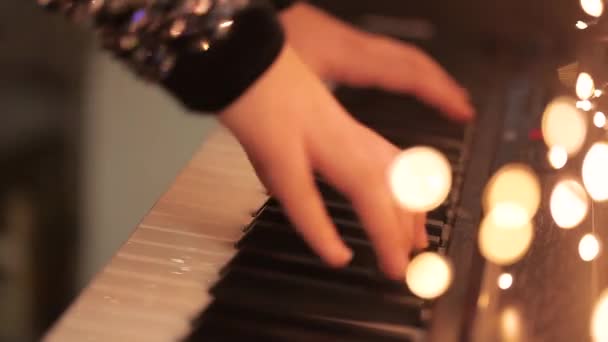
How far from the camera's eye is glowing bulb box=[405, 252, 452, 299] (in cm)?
61

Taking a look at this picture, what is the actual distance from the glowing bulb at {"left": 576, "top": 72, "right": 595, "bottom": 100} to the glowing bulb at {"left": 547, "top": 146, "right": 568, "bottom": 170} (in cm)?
11

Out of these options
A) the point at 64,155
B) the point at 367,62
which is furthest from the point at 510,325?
the point at 64,155

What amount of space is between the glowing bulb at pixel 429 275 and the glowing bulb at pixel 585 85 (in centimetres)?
16

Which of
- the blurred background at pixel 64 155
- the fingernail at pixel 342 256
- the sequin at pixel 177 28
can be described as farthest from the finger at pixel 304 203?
the blurred background at pixel 64 155

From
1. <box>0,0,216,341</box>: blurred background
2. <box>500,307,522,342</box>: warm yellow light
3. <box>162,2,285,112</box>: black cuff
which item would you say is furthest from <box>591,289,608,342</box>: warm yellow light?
<box>0,0,216,341</box>: blurred background

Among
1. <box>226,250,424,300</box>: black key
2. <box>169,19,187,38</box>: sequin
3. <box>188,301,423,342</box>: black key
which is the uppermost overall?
<box>169,19,187,38</box>: sequin

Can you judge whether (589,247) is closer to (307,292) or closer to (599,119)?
(599,119)

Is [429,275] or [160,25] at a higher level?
[160,25]

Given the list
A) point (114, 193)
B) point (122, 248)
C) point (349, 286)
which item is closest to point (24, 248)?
point (114, 193)

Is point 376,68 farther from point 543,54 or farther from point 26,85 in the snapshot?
point 26,85

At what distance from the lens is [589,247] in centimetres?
63

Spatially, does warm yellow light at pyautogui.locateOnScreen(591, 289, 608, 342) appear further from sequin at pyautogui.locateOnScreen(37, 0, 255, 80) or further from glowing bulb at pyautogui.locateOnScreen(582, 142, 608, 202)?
sequin at pyautogui.locateOnScreen(37, 0, 255, 80)

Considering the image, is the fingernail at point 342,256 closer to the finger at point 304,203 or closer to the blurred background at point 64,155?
the finger at point 304,203

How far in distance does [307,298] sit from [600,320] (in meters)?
0.19
